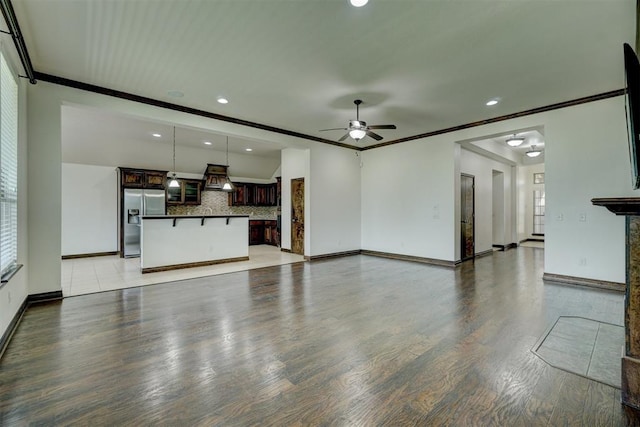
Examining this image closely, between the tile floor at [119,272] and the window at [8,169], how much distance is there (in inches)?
54.4

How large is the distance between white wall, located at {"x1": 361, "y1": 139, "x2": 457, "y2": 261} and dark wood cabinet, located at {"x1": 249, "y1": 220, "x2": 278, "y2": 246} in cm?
345

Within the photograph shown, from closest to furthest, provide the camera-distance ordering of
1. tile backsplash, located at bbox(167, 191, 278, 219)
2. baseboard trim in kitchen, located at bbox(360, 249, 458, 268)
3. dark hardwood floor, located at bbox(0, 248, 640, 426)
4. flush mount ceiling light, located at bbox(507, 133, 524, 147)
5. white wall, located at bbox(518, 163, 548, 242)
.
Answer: dark hardwood floor, located at bbox(0, 248, 640, 426) < baseboard trim in kitchen, located at bbox(360, 249, 458, 268) < flush mount ceiling light, located at bbox(507, 133, 524, 147) < tile backsplash, located at bbox(167, 191, 278, 219) < white wall, located at bbox(518, 163, 548, 242)

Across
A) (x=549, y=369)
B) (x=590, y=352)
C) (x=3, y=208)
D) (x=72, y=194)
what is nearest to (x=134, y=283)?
(x=3, y=208)

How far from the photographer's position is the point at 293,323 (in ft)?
10.4

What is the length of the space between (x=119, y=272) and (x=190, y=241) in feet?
4.48

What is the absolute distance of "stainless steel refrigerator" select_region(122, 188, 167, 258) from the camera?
7.60 m

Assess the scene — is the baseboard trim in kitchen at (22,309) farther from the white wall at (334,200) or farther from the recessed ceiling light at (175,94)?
the white wall at (334,200)

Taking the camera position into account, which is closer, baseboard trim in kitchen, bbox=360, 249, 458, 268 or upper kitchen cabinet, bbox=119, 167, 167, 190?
baseboard trim in kitchen, bbox=360, 249, 458, 268

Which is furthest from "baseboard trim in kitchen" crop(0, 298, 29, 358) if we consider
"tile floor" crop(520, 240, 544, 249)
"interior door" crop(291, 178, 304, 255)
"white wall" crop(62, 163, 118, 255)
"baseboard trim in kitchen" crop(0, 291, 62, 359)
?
"tile floor" crop(520, 240, 544, 249)

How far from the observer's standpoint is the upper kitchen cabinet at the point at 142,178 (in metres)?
7.81

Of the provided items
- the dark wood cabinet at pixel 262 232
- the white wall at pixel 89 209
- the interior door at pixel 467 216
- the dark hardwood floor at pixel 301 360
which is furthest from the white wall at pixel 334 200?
the white wall at pixel 89 209

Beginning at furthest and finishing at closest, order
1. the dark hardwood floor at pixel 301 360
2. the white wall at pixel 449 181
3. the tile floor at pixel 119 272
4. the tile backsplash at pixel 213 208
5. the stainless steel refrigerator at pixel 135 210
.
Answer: the tile backsplash at pixel 213 208, the stainless steel refrigerator at pixel 135 210, the tile floor at pixel 119 272, the white wall at pixel 449 181, the dark hardwood floor at pixel 301 360

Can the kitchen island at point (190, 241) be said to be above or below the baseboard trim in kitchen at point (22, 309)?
above

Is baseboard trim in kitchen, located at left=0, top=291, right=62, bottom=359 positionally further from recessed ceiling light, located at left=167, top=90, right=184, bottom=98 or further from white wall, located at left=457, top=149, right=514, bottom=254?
white wall, located at left=457, top=149, right=514, bottom=254
